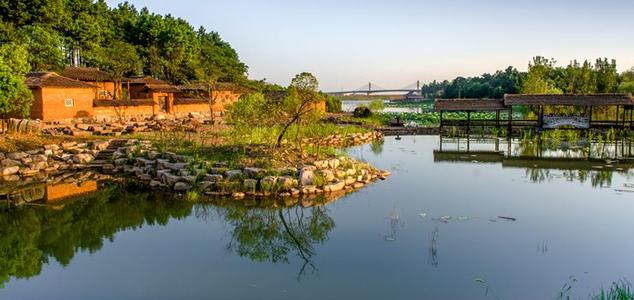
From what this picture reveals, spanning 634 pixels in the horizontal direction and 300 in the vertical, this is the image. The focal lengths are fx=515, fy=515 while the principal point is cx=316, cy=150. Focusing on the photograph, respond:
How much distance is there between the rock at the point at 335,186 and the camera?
14992mm

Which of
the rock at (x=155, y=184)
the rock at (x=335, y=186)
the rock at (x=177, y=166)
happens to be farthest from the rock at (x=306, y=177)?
the rock at (x=155, y=184)

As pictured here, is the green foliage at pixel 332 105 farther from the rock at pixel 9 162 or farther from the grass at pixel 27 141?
the rock at pixel 9 162

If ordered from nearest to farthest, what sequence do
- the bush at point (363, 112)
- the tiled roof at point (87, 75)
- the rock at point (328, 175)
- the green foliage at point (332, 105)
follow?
the rock at point (328, 175) < the tiled roof at point (87, 75) < the bush at point (363, 112) < the green foliage at point (332, 105)

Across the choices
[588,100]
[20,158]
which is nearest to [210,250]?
[20,158]

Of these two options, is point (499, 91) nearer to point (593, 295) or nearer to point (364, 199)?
point (364, 199)

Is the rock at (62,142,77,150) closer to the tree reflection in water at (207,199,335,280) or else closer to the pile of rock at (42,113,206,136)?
the pile of rock at (42,113,206,136)

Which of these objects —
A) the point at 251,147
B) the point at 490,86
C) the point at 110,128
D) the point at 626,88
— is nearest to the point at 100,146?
the point at 110,128

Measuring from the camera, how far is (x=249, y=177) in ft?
49.1

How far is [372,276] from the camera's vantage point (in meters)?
8.53

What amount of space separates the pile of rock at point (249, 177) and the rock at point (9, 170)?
381 cm

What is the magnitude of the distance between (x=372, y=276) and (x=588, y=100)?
27432 millimetres

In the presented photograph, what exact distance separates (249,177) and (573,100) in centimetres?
2395

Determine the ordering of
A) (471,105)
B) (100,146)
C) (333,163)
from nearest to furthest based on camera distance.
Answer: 1. (333,163)
2. (100,146)
3. (471,105)

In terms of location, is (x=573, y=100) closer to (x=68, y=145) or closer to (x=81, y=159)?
(x=81, y=159)
